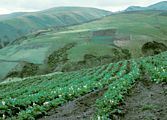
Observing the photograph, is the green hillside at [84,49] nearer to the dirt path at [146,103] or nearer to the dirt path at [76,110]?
the dirt path at [146,103]

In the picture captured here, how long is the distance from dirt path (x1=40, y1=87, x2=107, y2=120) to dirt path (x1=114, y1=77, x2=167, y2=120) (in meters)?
1.59

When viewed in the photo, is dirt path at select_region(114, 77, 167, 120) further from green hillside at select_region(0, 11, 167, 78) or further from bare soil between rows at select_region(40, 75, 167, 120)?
green hillside at select_region(0, 11, 167, 78)

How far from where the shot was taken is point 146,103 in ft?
57.3

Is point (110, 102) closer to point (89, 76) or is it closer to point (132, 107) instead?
point (132, 107)

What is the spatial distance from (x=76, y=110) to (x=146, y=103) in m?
3.34

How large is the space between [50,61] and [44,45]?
18.0m

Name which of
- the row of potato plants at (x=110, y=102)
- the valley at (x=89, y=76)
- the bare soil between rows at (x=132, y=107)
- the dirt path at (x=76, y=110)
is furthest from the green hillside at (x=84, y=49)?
the dirt path at (x=76, y=110)

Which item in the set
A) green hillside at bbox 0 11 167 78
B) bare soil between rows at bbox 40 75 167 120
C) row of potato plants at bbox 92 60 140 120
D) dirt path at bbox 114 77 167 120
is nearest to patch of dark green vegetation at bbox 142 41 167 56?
green hillside at bbox 0 11 167 78

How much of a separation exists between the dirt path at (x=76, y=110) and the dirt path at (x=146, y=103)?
1.59m

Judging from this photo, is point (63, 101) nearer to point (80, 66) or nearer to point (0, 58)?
point (80, 66)

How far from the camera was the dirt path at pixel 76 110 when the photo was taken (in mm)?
16109

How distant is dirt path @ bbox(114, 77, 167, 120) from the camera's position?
49.5 feet

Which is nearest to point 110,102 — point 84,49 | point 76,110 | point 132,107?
point 132,107

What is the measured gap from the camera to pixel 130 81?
79.7 feet
